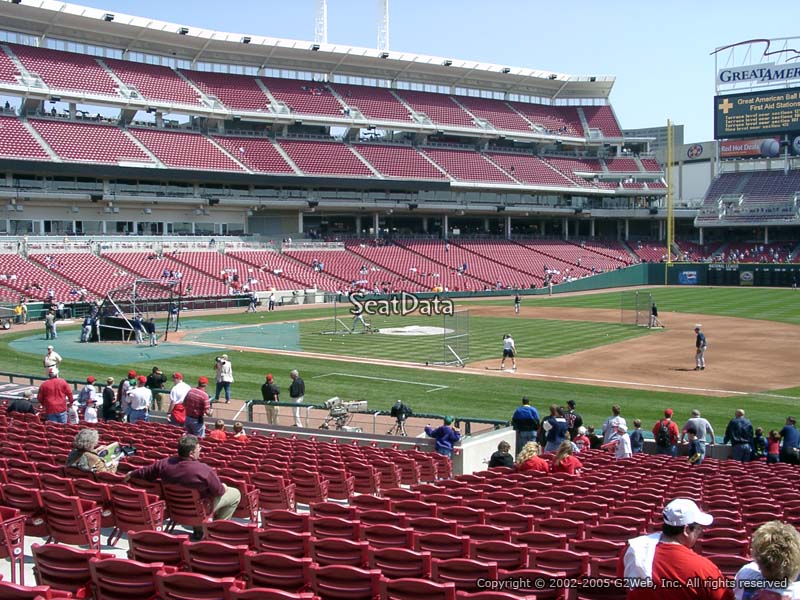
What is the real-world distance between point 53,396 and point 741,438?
14520 mm

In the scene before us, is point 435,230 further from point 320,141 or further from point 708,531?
point 708,531

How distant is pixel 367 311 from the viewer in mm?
49625

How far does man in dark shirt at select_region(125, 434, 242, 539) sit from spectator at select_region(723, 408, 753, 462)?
1203 cm

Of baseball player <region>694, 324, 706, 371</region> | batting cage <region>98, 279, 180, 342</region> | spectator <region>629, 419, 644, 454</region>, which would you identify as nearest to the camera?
spectator <region>629, 419, 644, 454</region>

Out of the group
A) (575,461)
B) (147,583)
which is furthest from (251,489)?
(575,461)

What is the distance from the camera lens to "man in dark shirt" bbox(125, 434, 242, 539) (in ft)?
29.0

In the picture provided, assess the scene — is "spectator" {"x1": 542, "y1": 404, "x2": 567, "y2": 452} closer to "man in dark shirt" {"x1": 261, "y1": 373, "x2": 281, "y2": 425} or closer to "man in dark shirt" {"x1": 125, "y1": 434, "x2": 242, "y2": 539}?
"man in dark shirt" {"x1": 261, "y1": 373, "x2": 281, "y2": 425}

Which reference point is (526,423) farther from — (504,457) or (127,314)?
(127,314)

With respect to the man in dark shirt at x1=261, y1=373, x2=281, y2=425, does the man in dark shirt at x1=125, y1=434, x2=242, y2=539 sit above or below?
above

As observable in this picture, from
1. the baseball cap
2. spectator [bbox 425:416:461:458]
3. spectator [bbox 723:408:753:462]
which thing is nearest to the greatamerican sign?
spectator [bbox 723:408:753:462]

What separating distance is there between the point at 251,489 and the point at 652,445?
11184 mm

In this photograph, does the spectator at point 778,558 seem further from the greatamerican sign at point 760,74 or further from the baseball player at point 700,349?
the greatamerican sign at point 760,74

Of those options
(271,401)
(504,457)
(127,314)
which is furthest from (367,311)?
(504,457)

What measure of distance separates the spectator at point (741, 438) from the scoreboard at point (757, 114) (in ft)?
252
